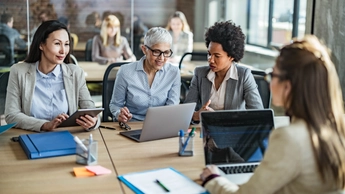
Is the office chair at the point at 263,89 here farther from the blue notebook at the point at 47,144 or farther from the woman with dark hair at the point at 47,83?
the blue notebook at the point at 47,144

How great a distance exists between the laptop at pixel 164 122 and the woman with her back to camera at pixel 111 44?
3.55 metres

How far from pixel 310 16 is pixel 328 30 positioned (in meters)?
0.37

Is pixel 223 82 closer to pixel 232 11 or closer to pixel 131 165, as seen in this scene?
pixel 131 165

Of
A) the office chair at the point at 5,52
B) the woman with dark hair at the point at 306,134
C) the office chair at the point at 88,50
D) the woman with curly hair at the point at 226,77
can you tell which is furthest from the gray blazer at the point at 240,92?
the office chair at the point at 5,52

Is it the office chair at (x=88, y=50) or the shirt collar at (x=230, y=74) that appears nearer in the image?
the shirt collar at (x=230, y=74)

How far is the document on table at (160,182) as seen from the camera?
1.94 m

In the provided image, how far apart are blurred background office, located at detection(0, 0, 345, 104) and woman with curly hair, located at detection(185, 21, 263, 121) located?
2543mm

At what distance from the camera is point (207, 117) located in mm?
2197

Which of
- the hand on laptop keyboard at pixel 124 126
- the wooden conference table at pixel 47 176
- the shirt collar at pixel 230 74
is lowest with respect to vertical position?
the wooden conference table at pixel 47 176

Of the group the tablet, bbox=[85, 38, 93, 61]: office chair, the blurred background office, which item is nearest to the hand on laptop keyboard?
the tablet

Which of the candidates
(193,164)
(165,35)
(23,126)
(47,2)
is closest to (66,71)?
(23,126)

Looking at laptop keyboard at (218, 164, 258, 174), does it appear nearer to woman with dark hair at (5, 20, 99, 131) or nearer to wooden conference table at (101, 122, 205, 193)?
wooden conference table at (101, 122, 205, 193)

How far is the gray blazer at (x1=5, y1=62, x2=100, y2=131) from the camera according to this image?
2.88 m

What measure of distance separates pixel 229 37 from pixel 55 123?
3.99 feet
